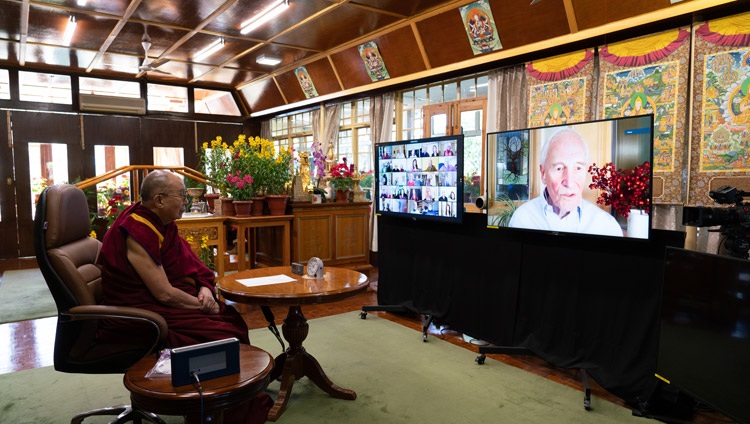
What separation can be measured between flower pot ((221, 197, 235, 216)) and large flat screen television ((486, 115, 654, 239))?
2751 millimetres

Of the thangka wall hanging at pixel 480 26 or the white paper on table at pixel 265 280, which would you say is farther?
the thangka wall hanging at pixel 480 26

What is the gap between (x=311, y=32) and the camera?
236 inches

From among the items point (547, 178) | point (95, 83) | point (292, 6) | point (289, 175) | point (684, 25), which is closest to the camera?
point (547, 178)

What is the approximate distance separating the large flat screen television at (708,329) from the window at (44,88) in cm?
953

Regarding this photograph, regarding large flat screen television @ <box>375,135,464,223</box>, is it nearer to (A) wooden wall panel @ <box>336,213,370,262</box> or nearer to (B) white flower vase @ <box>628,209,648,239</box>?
(B) white flower vase @ <box>628,209,648,239</box>

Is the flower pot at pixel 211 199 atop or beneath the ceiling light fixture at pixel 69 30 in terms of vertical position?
beneath

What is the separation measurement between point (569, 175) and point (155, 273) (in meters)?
2.34

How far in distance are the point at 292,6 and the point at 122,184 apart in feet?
17.9

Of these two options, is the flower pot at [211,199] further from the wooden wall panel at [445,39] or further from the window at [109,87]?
the window at [109,87]

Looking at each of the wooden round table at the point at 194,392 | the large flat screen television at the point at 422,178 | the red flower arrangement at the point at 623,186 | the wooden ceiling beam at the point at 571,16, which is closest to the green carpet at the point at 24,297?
the large flat screen television at the point at 422,178

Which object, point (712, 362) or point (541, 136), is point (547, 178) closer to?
point (541, 136)

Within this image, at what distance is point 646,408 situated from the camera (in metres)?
2.49

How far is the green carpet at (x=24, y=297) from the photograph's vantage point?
4442mm

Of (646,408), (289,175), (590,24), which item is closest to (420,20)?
(590,24)
